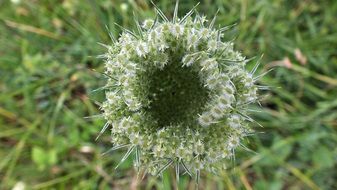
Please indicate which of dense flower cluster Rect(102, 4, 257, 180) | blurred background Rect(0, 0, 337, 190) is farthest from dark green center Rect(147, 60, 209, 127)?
blurred background Rect(0, 0, 337, 190)

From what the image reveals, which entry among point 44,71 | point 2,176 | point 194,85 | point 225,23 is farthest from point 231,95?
point 2,176

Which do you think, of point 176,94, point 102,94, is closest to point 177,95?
point 176,94

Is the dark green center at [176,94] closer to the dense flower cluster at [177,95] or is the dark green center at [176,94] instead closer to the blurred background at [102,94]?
the dense flower cluster at [177,95]

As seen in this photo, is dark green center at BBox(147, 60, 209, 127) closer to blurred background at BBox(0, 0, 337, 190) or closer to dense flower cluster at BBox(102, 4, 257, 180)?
dense flower cluster at BBox(102, 4, 257, 180)

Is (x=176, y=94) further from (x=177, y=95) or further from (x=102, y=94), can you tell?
(x=102, y=94)

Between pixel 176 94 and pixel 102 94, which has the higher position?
pixel 176 94

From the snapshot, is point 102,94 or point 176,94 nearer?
point 176,94
